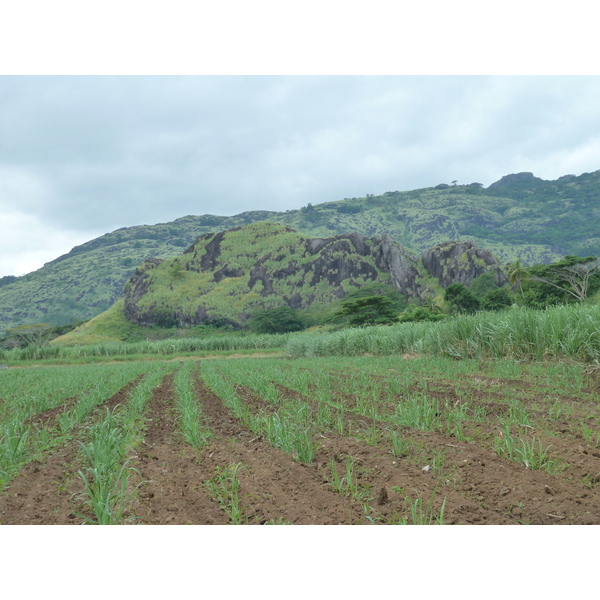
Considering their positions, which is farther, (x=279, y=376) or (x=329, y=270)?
(x=329, y=270)

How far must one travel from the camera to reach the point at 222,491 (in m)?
3.03

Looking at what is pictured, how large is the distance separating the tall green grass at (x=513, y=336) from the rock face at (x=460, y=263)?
4768 centimetres

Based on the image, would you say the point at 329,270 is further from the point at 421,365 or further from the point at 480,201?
the point at 480,201

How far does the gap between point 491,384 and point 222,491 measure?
551cm

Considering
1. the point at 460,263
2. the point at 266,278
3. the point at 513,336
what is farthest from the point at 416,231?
the point at 513,336

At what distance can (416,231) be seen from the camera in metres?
145

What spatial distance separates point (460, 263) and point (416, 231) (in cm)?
8591

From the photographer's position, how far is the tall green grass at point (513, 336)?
803cm

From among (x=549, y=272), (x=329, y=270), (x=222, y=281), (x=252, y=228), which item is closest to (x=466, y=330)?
(x=549, y=272)

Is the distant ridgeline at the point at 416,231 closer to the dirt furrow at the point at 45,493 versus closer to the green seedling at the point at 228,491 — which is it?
the dirt furrow at the point at 45,493

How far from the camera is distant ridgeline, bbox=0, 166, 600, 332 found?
403ft

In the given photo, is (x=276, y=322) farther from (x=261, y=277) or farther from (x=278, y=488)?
(x=278, y=488)

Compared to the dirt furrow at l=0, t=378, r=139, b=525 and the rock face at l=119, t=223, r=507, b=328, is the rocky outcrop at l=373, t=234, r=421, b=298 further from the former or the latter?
the dirt furrow at l=0, t=378, r=139, b=525

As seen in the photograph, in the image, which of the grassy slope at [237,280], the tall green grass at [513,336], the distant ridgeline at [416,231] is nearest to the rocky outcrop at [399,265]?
the grassy slope at [237,280]
